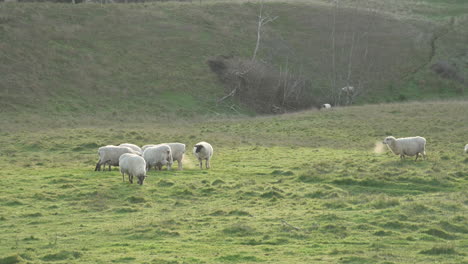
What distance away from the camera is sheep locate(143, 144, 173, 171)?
27.0 m

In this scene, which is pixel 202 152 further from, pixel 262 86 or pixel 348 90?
pixel 348 90

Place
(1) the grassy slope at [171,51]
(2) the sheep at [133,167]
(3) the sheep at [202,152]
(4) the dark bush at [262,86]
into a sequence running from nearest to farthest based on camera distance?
(2) the sheep at [133,167] < (3) the sheep at [202,152] < (1) the grassy slope at [171,51] < (4) the dark bush at [262,86]

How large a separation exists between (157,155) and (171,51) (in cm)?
4389

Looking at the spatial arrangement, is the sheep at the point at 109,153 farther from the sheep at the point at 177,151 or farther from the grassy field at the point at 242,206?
the sheep at the point at 177,151

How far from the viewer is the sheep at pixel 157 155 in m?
27.0

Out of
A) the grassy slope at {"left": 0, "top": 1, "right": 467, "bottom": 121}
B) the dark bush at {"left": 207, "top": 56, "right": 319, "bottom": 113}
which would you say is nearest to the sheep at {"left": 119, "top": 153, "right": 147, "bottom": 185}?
the grassy slope at {"left": 0, "top": 1, "right": 467, "bottom": 121}

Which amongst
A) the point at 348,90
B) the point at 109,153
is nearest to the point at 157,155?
the point at 109,153

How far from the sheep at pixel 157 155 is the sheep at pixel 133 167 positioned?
9.68ft

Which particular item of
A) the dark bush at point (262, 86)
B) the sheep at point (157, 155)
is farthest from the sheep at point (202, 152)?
the dark bush at point (262, 86)

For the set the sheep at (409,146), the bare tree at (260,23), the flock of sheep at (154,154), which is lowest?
the flock of sheep at (154,154)

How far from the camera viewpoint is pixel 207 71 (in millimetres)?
67000

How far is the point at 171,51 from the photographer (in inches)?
2741

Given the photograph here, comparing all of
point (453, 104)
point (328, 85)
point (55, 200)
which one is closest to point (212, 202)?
point (55, 200)

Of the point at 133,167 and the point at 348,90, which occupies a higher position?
the point at 133,167
